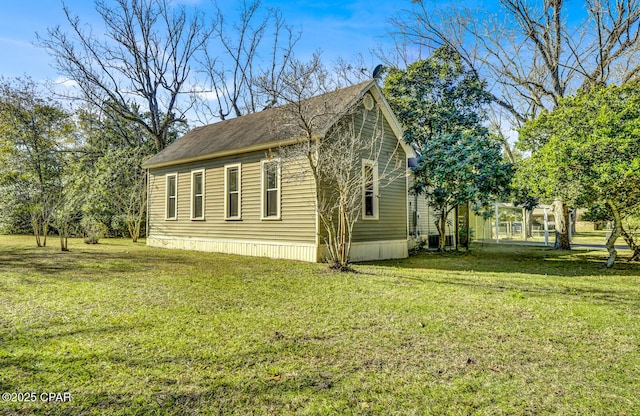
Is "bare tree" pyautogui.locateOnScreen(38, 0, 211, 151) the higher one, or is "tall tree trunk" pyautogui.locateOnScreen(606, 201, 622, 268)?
"bare tree" pyautogui.locateOnScreen(38, 0, 211, 151)

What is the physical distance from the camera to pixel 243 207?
498 inches

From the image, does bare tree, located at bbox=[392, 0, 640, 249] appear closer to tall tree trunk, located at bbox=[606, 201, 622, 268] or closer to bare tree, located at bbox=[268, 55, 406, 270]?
tall tree trunk, located at bbox=[606, 201, 622, 268]

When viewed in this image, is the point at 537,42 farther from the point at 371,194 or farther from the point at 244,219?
the point at 244,219

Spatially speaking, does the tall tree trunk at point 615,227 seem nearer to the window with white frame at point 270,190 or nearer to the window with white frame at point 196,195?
the window with white frame at point 270,190

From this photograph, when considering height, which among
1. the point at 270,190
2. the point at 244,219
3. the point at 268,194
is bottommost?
the point at 244,219

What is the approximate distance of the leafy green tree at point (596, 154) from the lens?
842 centimetres

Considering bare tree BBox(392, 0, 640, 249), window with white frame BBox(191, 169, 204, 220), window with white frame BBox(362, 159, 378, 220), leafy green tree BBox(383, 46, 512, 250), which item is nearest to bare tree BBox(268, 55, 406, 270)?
window with white frame BBox(362, 159, 378, 220)

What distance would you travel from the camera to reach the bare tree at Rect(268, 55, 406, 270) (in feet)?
29.6

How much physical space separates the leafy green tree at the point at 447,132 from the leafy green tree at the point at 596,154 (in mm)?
3126

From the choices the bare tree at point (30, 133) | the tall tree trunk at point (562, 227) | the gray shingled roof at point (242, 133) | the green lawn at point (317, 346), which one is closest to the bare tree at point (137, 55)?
the bare tree at point (30, 133)

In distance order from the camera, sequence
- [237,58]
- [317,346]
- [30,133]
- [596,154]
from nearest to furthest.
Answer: [317,346], [596,154], [30,133], [237,58]

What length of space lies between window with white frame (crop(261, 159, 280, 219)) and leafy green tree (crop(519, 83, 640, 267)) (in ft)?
23.7

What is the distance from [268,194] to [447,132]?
309 inches

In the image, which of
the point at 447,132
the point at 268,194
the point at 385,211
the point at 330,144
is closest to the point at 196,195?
the point at 268,194
